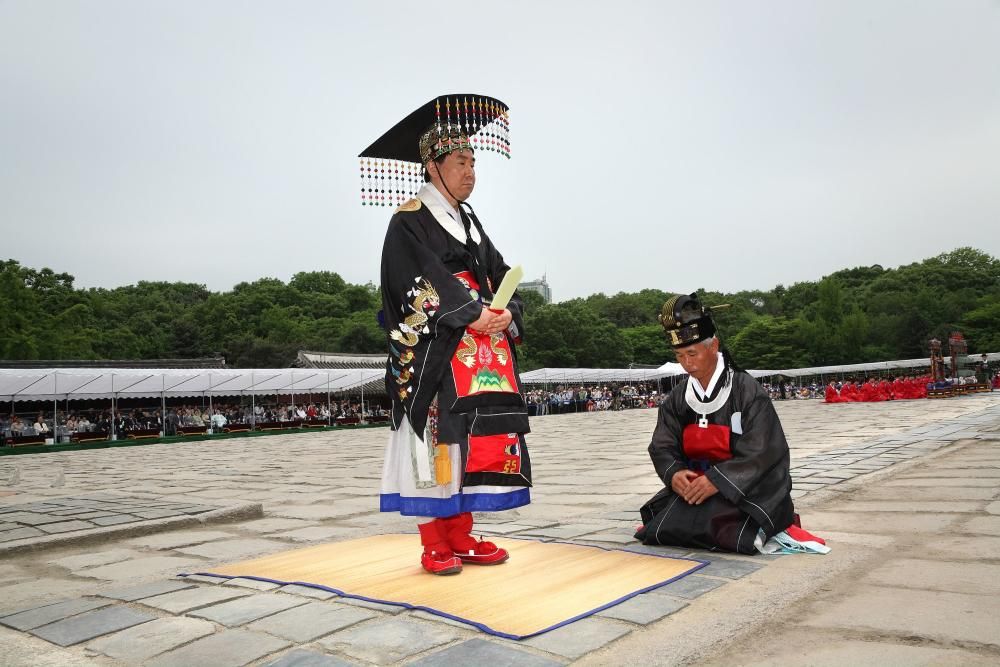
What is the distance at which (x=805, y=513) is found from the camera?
444 centimetres

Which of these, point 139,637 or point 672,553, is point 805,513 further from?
point 139,637

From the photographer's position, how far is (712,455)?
3553 millimetres

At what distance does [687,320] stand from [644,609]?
1561 mm

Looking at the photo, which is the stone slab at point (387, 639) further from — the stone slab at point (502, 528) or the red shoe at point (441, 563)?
the stone slab at point (502, 528)

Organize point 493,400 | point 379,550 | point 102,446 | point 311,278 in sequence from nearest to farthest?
1. point 493,400
2. point 379,550
3. point 102,446
4. point 311,278

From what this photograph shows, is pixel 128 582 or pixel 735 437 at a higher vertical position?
pixel 735 437

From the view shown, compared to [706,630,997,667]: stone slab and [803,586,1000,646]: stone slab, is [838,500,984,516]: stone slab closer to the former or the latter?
[803,586,1000,646]: stone slab

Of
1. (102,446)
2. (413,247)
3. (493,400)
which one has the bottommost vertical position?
(102,446)

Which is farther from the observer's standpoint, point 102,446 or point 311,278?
point 311,278

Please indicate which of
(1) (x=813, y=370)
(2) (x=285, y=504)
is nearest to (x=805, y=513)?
(2) (x=285, y=504)

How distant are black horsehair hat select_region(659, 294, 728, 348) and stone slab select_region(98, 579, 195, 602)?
2595 millimetres

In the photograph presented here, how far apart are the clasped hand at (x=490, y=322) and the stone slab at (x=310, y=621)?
50.5 inches

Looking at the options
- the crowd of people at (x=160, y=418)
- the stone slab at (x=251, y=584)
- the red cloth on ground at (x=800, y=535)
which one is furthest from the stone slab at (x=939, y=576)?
the crowd of people at (x=160, y=418)

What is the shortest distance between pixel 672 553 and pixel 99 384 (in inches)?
867
